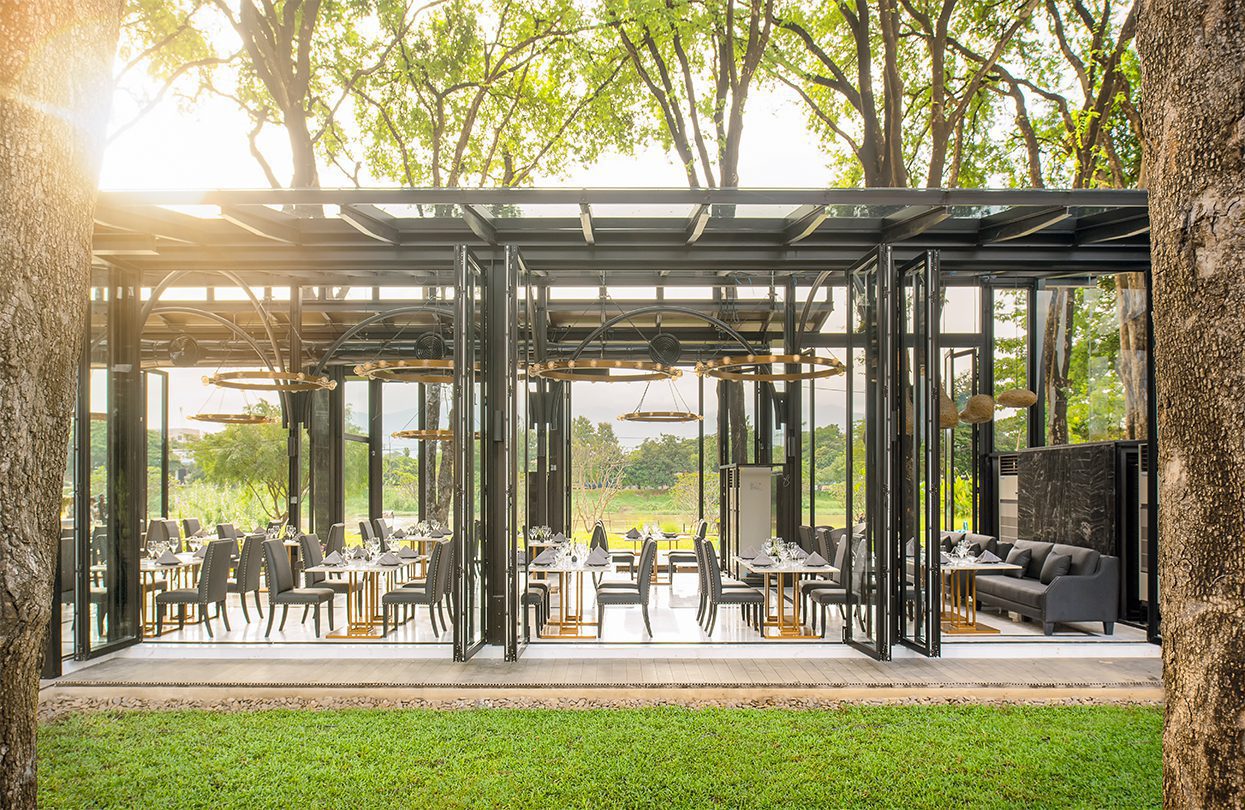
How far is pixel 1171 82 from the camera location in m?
2.35

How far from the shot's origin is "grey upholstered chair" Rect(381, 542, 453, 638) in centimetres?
889

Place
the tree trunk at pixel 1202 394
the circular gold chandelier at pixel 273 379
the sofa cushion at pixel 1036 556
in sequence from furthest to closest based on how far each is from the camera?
the sofa cushion at pixel 1036 556
the circular gold chandelier at pixel 273 379
the tree trunk at pixel 1202 394

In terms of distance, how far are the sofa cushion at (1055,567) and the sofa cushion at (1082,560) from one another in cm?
6

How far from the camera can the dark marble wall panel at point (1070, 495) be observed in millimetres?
10523

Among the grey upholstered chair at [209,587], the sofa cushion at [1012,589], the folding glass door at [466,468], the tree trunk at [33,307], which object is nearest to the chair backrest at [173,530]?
the grey upholstered chair at [209,587]

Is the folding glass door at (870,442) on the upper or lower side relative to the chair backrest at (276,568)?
upper

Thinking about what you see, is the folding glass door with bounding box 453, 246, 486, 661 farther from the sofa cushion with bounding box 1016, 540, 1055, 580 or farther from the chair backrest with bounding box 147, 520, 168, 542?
the chair backrest with bounding box 147, 520, 168, 542

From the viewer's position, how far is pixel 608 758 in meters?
5.47

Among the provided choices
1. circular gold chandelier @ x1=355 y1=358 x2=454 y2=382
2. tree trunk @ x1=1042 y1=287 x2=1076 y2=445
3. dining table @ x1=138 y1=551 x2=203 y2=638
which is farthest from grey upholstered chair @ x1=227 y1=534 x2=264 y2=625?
tree trunk @ x1=1042 y1=287 x2=1076 y2=445

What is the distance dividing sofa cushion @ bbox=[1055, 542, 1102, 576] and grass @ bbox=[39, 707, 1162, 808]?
3.44 m

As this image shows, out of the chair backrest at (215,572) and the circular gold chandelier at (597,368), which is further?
the chair backrest at (215,572)

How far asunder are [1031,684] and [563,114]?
11.4 m

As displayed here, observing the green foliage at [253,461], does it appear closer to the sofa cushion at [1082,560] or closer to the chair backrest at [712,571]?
the chair backrest at [712,571]

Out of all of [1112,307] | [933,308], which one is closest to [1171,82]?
[933,308]
